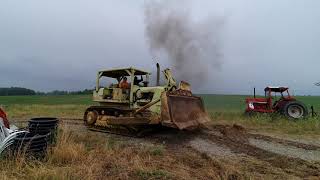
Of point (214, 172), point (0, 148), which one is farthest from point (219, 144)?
point (0, 148)

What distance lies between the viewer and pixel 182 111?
1300cm

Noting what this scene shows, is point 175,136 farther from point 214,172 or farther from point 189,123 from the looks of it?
point 214,172

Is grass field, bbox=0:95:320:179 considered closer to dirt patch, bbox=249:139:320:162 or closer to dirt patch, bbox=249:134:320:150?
dirt patch, bbox=249:139:320:162

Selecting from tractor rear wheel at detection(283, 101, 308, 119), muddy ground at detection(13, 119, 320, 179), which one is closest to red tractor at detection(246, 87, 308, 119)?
tractor rear wheel at detection(283, 101, 308, 119)

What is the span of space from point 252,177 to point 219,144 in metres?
4.73

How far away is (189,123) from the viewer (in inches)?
515

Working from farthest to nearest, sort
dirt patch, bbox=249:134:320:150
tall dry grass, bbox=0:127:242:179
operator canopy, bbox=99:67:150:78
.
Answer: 1. operator canopy, bbox=99:67:150:78
2. dirt patch, bbox=249:134:320:150
3. tall dry grass, bbox=0:127:242:179

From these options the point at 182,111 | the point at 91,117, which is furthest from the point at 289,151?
the point at 91,117

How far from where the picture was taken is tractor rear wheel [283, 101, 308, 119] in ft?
66.3

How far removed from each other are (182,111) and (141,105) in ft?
6.08

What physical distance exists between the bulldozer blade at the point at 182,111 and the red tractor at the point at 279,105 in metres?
7.16

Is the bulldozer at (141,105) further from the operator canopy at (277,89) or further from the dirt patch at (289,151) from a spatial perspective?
the operator canopy at (277,89)

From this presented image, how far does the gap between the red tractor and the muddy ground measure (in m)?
5.72

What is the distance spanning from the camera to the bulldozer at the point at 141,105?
40.9 ft
